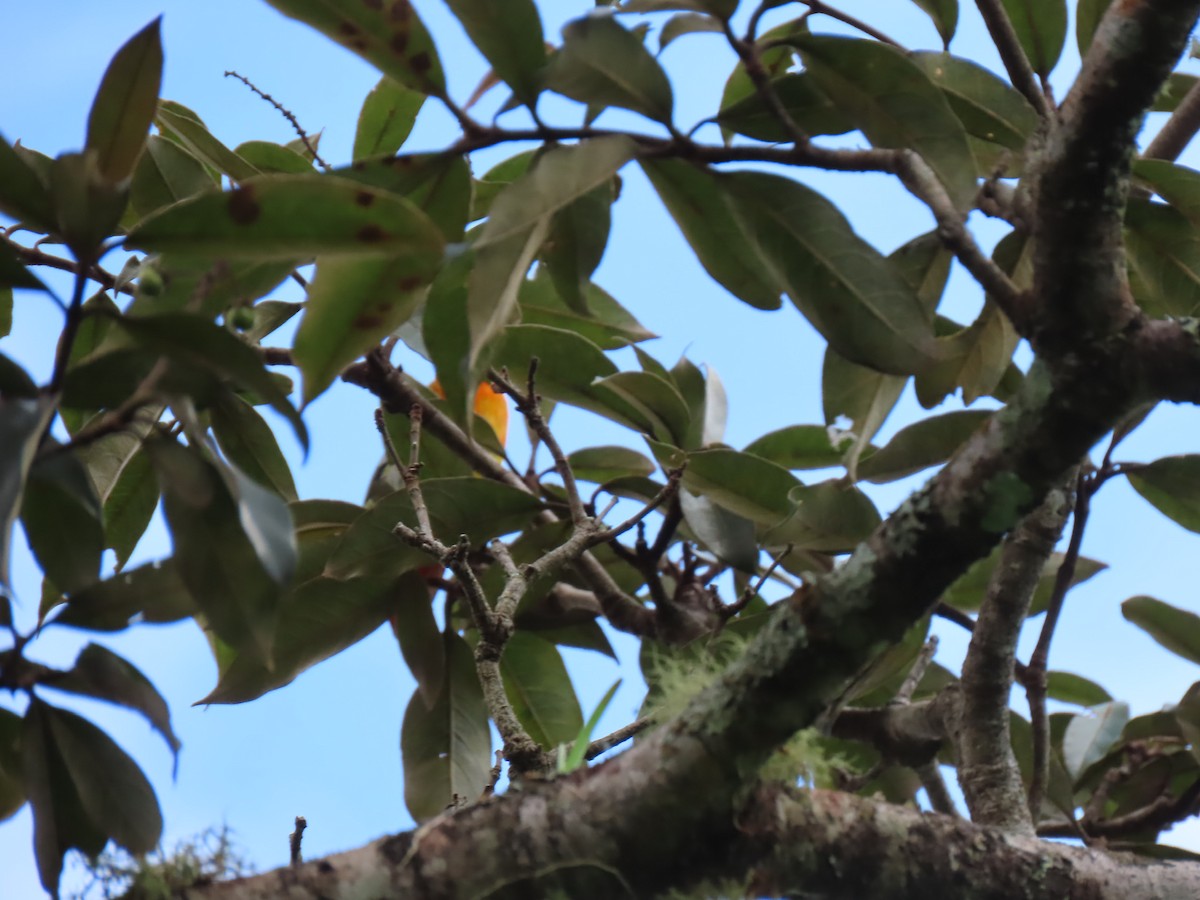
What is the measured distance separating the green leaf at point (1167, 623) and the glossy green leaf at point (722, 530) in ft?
1.62

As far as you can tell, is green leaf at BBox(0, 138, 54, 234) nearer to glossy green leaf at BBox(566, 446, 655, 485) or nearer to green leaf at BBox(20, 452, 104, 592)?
→ green leaf at BBox(20, 452, 104, 592)

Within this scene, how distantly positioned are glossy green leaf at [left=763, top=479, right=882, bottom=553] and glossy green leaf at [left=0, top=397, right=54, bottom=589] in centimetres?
59

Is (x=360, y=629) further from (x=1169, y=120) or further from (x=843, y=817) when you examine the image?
(x=1169, y=120)

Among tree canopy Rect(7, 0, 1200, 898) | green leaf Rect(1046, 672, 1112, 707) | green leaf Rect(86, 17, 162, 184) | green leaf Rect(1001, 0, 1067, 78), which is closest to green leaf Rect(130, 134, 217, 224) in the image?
tree canopy Rect(7, 0, 1200, 898)

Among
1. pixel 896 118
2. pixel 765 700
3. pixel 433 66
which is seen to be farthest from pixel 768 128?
pixel 765 700

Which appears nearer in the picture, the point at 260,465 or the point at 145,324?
the point at 145,324

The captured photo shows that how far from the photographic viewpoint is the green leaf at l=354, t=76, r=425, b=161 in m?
0.98

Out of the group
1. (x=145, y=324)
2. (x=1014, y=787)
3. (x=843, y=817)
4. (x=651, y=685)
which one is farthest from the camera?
(x=651, y=685)

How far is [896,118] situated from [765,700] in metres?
0.36

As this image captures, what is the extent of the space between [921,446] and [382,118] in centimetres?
55

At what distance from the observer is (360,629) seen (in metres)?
0.93

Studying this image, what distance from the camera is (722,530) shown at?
94 centimetres

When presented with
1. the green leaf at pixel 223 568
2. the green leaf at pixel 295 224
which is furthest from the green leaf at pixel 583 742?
the green leaf at pixel 295 224

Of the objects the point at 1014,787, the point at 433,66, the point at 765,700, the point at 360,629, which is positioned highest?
the point at 433,66
